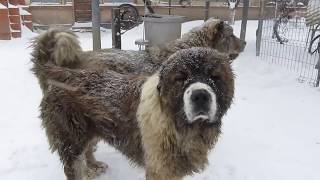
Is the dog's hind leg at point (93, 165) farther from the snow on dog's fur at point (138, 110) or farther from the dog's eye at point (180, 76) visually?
the dog's eye at point (180, 76)

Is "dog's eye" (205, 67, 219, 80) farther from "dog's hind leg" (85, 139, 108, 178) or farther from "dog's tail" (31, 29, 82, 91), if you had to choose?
"dog's hind leg" (85, 139, 108, 178)

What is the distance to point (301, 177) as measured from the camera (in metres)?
3.86

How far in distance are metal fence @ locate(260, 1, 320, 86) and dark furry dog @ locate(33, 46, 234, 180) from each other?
5.07 meters

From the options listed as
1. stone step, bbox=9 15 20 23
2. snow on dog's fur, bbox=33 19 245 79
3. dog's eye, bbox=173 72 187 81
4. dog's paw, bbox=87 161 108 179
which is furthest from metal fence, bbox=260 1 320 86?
stone step, bbox=9 15 20 23

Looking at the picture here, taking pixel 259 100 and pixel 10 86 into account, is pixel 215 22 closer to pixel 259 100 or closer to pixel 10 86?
pixel 259 100

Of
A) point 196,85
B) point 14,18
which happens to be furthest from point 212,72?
point 14,18

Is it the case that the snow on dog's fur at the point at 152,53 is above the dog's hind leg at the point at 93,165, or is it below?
above

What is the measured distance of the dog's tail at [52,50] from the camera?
332cm

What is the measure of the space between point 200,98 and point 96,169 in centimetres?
191

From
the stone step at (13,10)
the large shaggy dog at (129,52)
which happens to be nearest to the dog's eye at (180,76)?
the large shaggy dog at (129,52)

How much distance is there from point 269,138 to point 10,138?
3.29m

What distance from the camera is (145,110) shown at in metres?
2.89

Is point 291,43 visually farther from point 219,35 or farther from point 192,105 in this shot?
point 192,105

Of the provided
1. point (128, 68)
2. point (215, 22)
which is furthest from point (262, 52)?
point (128, 68)
